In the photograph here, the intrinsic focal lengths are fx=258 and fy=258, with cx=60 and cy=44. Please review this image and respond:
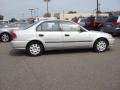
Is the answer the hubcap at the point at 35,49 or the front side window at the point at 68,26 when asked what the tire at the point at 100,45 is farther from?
the hubcap at the point at 35,49

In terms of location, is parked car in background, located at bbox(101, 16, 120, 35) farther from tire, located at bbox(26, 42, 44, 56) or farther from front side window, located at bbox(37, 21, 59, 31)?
tire, located at bbox(26, 42, 44, 56)

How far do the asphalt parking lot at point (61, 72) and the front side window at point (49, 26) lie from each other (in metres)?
1.09

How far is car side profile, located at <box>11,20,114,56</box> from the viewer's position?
10352mm

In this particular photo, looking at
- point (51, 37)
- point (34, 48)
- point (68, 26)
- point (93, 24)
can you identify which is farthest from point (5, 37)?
point (93, 24)

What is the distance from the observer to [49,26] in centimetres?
1059

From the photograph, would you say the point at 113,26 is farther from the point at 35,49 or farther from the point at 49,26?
the point at 35,49

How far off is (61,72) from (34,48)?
3.32 meters

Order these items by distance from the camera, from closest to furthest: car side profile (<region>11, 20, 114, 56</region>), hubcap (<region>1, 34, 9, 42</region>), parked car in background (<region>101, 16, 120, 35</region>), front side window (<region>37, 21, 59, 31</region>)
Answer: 1. car side profile (<region>11, 20, 114, 56</region>)
2. front side window (<region>37, 21, 59, 31</region>)
3. hubcap (<region>1, 34, 9, 42</region>)
4. parked car in background (<region>101, 16, 120, 35</region>)

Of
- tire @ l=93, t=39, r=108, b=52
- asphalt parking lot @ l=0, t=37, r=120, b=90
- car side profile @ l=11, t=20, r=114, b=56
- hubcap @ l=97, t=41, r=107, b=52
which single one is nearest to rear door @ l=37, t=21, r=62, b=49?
car side profile @ l=11, t=20, r=114, b=56

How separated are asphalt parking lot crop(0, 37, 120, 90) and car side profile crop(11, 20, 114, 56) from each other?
1.34 feet

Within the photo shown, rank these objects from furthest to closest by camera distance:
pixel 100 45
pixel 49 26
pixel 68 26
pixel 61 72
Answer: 1. pixel 100 45
2. pixel 68 26
3. pixel 49 26
4. pixel 61 72

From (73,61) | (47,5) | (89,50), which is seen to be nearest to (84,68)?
(73,61)

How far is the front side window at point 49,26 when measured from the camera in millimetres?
10503

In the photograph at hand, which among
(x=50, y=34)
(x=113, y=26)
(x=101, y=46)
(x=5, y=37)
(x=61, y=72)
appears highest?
(x=113, y=26)
